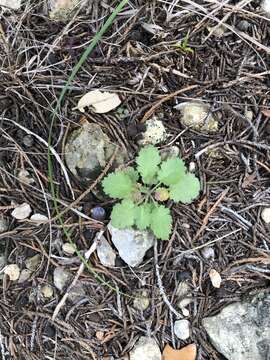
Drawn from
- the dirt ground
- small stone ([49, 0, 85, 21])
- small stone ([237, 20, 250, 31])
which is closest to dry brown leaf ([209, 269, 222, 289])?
the dirt ground

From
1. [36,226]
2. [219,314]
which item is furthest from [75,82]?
[219,314]

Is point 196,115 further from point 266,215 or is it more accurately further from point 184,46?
point 266,215

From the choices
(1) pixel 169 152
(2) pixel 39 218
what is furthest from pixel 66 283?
(1) pixel 169 152

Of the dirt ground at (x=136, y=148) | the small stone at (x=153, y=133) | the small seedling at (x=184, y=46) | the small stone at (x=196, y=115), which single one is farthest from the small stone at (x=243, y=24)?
the small stone at (x=153, y=133)

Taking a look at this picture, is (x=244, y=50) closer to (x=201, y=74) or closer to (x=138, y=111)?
(x=201, y=74)

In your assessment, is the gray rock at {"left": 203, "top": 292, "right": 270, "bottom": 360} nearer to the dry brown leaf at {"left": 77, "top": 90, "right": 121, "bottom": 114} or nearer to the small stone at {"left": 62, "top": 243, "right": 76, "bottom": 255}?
the small stone at {"left": 62, "top": 243, "right": 76, "bottom": 255}

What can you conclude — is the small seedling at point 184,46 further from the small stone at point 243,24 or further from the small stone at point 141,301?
the small stone at point 141,301

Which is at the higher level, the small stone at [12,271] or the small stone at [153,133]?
the small stone at [153,133]
